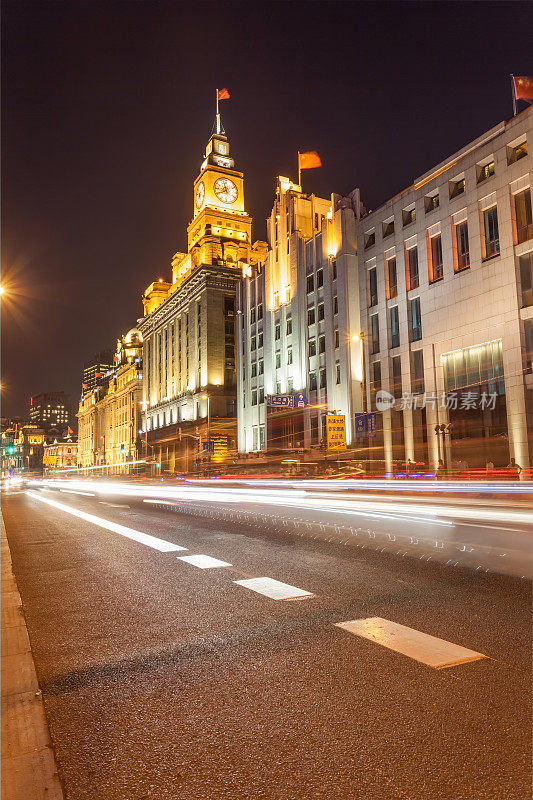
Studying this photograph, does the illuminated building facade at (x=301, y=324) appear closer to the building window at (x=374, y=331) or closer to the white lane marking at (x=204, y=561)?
the building window at (x=374, y=331)

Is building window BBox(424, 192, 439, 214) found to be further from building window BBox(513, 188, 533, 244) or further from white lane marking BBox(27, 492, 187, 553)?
white lane marking BBox(27, 492, 187, 553)

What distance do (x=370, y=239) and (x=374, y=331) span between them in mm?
7600

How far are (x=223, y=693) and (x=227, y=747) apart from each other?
71cm

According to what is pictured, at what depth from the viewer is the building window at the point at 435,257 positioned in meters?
36.4

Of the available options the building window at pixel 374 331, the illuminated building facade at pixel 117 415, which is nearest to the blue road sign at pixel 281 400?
the building window at pixel 374 331

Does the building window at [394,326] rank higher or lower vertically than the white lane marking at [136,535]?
higher

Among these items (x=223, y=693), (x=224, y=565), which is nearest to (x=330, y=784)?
(x=223, y=693)

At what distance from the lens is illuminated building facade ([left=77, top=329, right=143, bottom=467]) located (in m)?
127

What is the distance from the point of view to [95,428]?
165625mm

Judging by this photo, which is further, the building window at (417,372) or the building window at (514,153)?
the building window at (417,372)

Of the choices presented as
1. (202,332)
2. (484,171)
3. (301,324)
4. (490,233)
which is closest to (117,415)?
(202,332)

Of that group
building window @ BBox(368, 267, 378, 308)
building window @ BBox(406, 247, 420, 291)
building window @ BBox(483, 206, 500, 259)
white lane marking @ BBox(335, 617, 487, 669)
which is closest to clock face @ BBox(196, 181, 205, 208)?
building window @ BBox(368, 267, 378, 308)

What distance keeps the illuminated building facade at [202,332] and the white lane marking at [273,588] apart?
60860mm

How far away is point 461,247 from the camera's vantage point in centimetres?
3462
